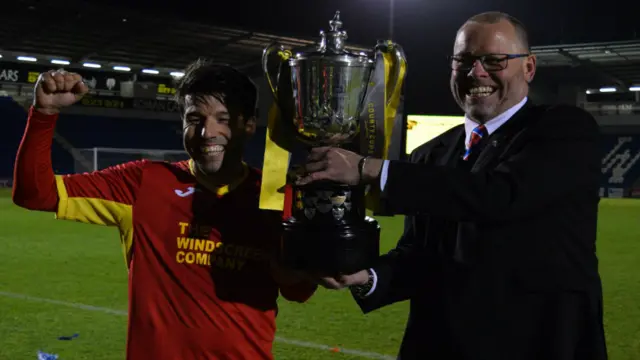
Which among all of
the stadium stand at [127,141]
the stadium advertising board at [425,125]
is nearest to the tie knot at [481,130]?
the stadium stand at [127,141]

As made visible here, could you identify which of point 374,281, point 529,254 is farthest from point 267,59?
point 529,254

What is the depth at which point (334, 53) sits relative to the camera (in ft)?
5.87

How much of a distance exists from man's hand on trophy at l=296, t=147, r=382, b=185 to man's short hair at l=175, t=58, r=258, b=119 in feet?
1.50

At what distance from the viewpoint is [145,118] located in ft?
99.4

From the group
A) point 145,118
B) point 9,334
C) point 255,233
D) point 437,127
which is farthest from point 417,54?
point 255,233

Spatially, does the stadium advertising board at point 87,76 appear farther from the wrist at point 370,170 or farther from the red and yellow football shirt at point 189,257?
the wrist at point 370,170

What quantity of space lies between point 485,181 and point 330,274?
0.42m

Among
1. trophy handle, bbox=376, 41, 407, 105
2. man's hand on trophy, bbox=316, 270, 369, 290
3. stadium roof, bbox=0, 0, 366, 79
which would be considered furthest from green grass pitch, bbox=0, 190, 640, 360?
stadium roof, bbox=0, 0, 366, 79

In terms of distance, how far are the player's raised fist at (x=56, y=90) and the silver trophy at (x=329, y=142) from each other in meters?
0.51

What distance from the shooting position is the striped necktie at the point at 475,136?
1968 mm

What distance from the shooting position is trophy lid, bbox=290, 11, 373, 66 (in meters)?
1.78

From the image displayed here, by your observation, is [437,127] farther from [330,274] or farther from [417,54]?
[330,274]

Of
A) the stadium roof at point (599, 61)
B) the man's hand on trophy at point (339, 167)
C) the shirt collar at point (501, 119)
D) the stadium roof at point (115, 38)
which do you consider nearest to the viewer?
the man's hand on trophy at point (339, 167)

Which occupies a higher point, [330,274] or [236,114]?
[236,114]
